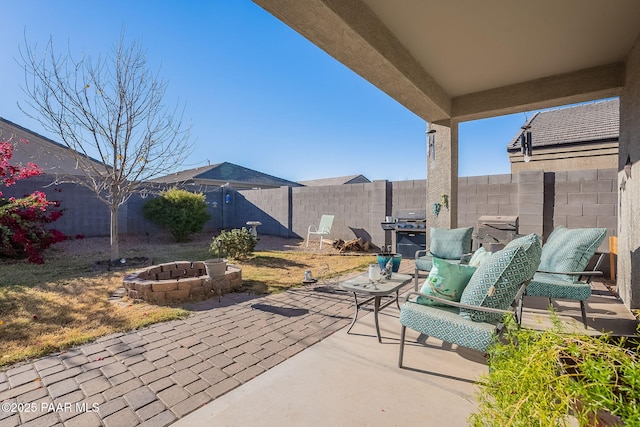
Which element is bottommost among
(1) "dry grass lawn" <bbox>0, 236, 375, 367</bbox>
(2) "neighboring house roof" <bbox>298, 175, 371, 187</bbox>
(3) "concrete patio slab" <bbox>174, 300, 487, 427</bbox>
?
(3) "concrete patio slab" <bbox>174, 300, 487, 427</bbox>

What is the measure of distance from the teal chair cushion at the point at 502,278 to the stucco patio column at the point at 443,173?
341 cm

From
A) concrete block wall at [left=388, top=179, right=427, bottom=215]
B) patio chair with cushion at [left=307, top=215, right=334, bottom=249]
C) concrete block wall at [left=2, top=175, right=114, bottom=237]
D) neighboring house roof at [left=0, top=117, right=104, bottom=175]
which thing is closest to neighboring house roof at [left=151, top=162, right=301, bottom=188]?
neighboring house roof at [left=0, top=117, right=104, bottom=175]

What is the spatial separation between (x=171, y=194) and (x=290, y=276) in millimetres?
6063

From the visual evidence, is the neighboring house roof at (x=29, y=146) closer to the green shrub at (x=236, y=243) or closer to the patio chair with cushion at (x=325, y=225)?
the green shrub at (x=236, y=243)

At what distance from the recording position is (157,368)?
2.23 meters

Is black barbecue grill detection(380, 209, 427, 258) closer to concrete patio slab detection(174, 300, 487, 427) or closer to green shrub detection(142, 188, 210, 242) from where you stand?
concrete patio slab detection(174, 300, 487, 427)

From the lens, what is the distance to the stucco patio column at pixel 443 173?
212 inches

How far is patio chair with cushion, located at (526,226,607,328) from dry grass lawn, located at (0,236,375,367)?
3.06 meters

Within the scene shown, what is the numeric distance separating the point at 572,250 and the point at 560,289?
1.76 feet

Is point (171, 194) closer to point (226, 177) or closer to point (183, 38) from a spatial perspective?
point (183, 38)

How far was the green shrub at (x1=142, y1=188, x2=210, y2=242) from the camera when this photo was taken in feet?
30.3

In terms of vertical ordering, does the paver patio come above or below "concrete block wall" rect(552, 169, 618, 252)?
below

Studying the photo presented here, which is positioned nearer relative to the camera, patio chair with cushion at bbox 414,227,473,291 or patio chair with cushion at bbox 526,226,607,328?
patio chair with cushion at bbox 526,226,607,328

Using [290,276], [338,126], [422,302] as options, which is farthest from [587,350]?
[338,126]
